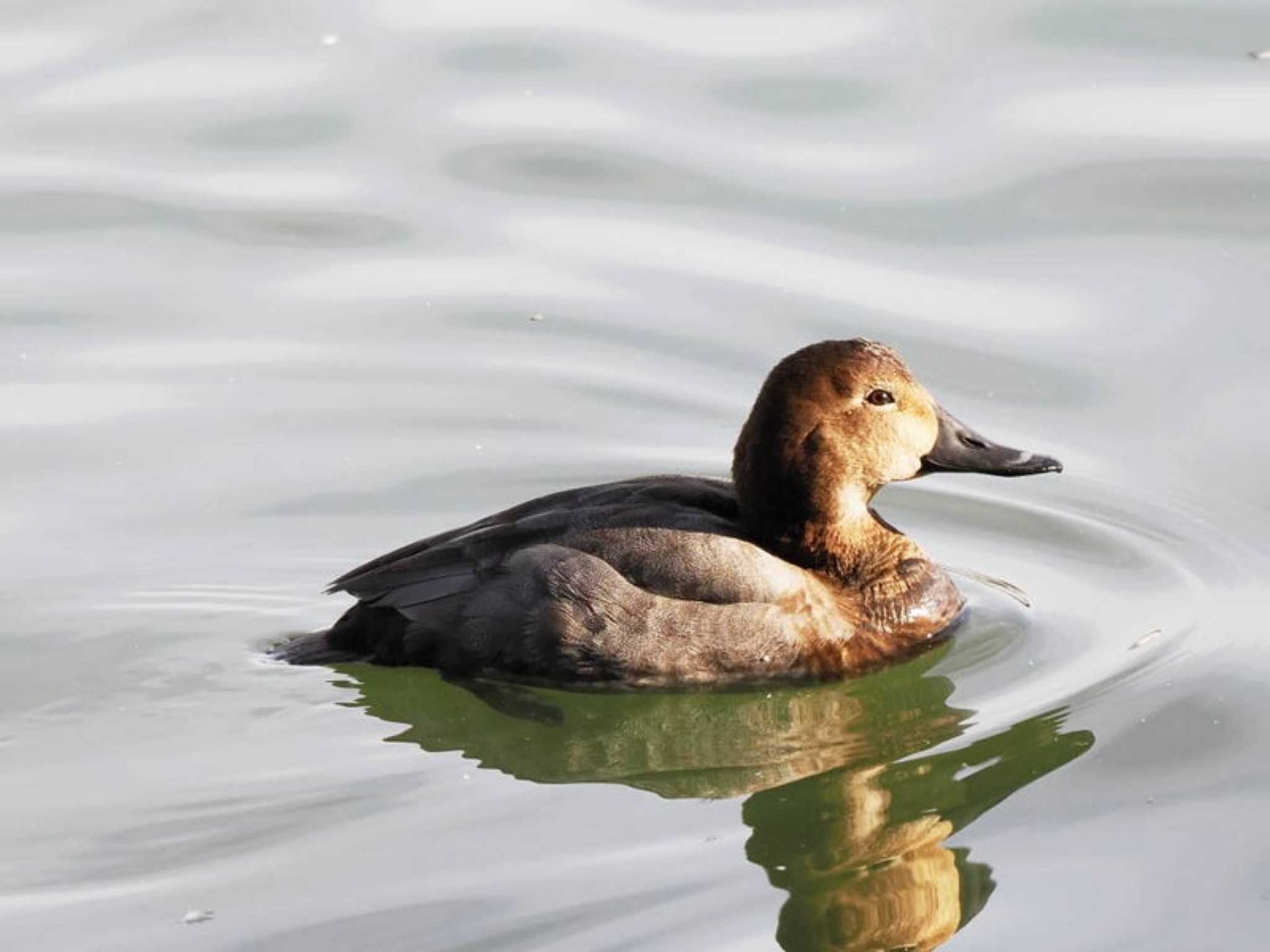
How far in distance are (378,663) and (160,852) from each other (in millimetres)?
1258

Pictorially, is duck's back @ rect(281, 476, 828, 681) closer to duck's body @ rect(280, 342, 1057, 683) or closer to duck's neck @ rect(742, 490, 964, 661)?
duck's body @ rect(280, 342, 1057, 683)

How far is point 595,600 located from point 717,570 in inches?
14.6

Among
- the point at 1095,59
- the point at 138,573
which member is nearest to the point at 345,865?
the point at 138,573

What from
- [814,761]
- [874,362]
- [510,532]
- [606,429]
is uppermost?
[874,362]

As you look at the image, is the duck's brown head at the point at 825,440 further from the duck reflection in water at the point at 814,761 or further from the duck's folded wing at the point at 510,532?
the duck reflection in water at the point at 814,761

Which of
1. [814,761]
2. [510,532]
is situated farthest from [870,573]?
[510,532]

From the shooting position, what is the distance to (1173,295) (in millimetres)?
9445

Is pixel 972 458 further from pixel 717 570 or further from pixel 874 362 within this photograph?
pixel 717 570

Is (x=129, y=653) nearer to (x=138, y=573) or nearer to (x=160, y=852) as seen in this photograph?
(x=138, y=573)

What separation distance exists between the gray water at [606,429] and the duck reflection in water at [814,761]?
0.02m

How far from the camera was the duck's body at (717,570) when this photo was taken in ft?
23.5

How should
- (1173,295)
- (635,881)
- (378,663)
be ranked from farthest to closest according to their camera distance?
(1173,295) → (378,663) → (635,881)

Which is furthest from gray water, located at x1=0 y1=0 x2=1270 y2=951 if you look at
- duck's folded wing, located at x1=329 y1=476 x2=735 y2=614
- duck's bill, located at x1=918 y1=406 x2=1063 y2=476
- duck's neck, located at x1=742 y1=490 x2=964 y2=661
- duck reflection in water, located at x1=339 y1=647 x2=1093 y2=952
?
duck's bill, located at x1=918 y1=406 x2=1063 y2=476

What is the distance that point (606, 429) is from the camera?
8.88 metres
